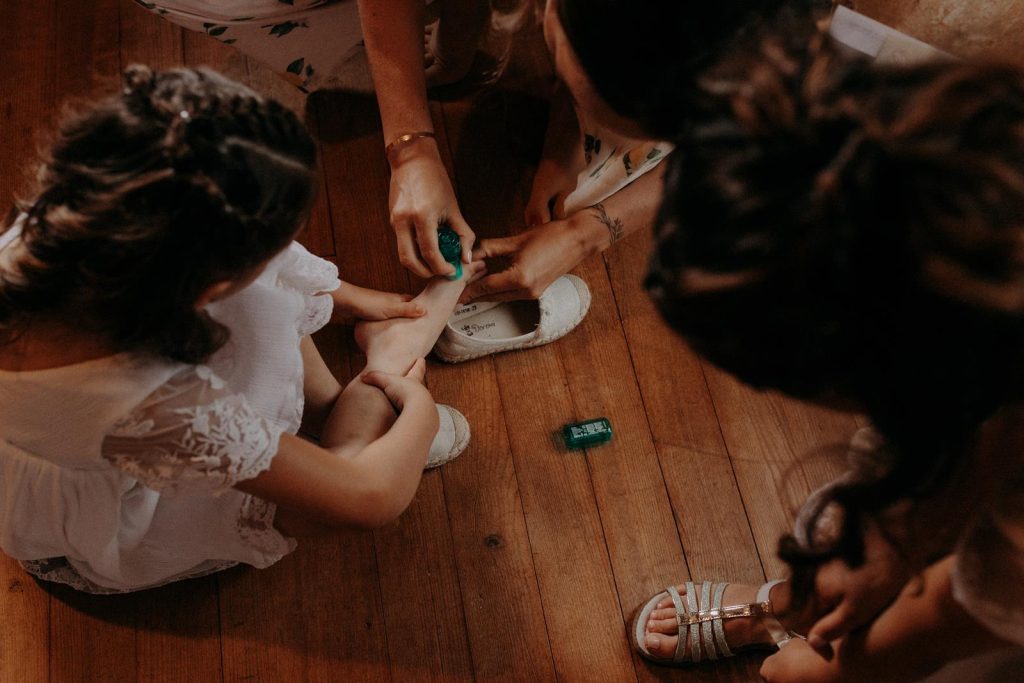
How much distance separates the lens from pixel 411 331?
121 cm

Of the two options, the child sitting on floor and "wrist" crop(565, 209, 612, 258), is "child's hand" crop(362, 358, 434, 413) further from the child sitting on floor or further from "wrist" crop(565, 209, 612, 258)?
the child sitting on floor

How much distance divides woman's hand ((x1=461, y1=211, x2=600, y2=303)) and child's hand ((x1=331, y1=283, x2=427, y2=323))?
4.6 inches

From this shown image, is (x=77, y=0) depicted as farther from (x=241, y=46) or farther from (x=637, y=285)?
(x=637, y=285)

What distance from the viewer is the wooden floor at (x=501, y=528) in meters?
1.16

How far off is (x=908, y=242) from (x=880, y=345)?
0.08 meters

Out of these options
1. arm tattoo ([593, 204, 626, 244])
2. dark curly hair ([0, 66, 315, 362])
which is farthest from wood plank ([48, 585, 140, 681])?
arm tattoo ([593, 204, 626, 244])

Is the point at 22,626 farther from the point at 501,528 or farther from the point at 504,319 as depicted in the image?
the point at 504,319

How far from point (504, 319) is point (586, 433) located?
24cm

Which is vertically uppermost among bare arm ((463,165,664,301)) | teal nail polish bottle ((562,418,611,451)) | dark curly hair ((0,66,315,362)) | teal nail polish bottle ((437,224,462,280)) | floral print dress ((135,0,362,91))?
dark curly hair ((0,66,315,362))

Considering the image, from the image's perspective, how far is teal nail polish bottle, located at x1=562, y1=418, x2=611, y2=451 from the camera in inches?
49.3

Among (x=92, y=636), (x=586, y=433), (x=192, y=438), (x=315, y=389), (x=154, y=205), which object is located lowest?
(x=92, y=636)

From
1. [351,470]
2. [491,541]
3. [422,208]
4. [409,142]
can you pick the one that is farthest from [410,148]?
[491,541]

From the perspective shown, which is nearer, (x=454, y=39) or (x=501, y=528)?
(x=501, y=528)

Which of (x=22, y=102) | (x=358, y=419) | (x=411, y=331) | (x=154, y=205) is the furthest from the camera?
(x=22, y=102)
